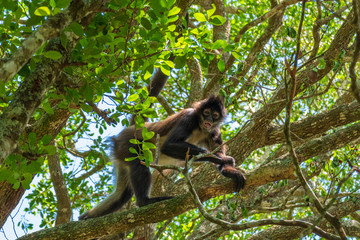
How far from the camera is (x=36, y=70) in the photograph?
10.1ft

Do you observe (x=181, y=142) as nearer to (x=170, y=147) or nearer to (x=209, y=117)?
(x=170, y=147)

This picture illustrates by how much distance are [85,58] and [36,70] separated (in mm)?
428

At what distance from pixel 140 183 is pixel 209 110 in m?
1.68

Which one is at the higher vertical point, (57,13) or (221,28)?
(221,28)

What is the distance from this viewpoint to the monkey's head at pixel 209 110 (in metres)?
6.74

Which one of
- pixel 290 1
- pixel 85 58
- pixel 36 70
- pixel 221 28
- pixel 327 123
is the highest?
pixel 221 28

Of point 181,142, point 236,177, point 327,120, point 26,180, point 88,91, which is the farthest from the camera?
point 181,142

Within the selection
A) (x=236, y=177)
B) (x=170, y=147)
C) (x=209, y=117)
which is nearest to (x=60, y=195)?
(x=170, y=147)

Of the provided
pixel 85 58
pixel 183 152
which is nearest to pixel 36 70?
pixel 85 58

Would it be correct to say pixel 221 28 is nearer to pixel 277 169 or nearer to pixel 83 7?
pixel 277 169

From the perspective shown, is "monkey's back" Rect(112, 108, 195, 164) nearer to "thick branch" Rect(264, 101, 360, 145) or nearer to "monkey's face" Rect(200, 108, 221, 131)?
"monkey's face" Rect(200, 108, 221, 131)

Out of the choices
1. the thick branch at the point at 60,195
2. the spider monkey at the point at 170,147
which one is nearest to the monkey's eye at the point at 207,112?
the spider monkey at the point at 170,147

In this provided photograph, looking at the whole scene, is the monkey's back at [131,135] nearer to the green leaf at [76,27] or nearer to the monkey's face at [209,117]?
the monkey's face at [209,117]

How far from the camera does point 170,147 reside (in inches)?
244
